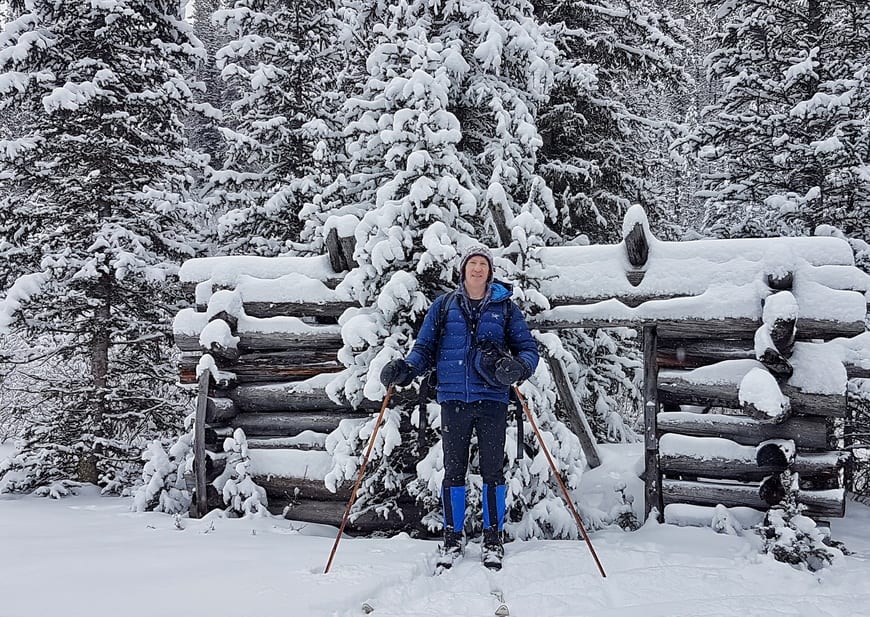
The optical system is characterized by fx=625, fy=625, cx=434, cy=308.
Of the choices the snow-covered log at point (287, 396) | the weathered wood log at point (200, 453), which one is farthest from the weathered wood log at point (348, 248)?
the weathered wood log at point (200, 453)

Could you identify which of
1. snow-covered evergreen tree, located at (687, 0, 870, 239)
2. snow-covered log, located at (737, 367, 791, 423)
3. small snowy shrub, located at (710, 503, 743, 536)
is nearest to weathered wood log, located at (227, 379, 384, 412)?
small snowy shrub, located at (710, 503, 743, 536)

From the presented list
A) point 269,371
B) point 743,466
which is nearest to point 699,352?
point 743,466

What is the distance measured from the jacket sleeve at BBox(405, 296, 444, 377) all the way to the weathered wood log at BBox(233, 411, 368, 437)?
5.93 feet

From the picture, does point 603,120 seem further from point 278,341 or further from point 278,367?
point 278,367

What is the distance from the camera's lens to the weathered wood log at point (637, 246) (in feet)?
20.6

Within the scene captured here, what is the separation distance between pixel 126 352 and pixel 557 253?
7.62 m

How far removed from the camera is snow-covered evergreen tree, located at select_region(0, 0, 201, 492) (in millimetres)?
9117

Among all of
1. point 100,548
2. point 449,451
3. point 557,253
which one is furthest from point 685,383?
point 100,548

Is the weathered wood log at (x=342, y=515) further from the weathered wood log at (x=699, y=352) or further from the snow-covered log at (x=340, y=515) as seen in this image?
the weathered wood log at (x=699, y=352)

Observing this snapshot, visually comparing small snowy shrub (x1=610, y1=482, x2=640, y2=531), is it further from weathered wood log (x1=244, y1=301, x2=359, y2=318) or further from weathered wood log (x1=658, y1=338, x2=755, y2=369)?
weathered wood log (x1=244, y1=301, x2=359, y2=318)

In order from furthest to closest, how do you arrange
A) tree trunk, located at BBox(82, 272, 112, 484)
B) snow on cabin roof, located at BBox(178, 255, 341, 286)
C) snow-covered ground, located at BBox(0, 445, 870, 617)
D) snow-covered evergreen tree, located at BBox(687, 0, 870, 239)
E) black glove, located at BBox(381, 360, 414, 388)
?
1. tree trunk, located at BBox(82, 272, 112, 484)
2. snow-covered evergreen tree, located at BBox(687, 0, 870, 239)
3. snow on cabin roof, located at BBox(178, 255, 341, 286)
4. black glove, located at BBox(381, 360, 414, 388)
5. snow-covered ground, located at BBox(0, 445, 870, 617)

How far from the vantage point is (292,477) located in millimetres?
6922

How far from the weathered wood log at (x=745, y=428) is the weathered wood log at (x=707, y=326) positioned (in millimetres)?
803

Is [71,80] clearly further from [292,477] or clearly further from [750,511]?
[750,511]
